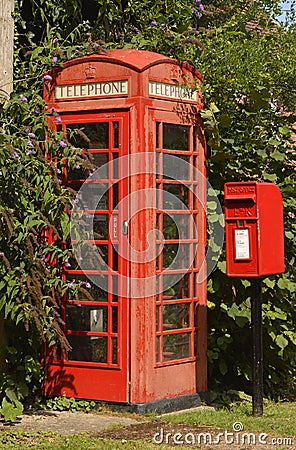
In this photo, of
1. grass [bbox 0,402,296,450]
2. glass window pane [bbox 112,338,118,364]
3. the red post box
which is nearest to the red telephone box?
glass window pane [bbox 112,338,118,364]

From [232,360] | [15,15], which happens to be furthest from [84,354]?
[15,15]

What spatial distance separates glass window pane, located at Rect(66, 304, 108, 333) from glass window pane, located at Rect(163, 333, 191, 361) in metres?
0.57

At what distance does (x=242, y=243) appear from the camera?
7.56m

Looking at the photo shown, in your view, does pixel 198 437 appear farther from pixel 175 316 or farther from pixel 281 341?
pixel 281 341

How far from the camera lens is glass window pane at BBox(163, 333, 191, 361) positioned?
7941 millimetres

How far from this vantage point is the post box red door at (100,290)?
25.3 ft

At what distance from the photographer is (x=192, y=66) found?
842cm

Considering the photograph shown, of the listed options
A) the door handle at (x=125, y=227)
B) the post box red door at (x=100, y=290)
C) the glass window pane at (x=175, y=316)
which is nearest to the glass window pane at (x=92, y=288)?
the post box red door at (x=100, y=290)

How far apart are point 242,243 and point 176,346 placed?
1.17 metres

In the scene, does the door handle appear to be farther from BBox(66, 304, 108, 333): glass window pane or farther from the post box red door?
BBox(66, 304, 108, 333): glass window pane

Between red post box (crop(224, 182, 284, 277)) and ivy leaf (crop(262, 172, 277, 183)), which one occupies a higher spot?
ivy leaf (crop(262, 172, 277, 183))

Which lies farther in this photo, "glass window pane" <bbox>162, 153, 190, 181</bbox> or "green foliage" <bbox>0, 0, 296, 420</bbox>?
"glass window pane" <bbox>162, 153, 190, 181</bbox>

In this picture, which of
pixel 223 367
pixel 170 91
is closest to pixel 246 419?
pixel 223 367

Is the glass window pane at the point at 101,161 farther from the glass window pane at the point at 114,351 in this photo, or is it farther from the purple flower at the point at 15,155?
the glass window pane at the point at 114,351
